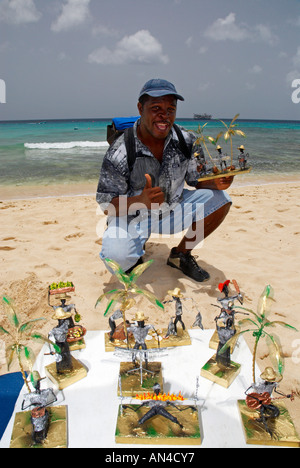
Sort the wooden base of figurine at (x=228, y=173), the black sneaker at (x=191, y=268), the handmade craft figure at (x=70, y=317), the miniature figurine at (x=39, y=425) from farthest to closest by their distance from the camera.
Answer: the black sneaker at (x=191, y=268) < the wooden base of figurine at (x=228, y=173) < the handmade craft figure at (x=70, y=317) < the miniature figurine at (x=39, y=425)

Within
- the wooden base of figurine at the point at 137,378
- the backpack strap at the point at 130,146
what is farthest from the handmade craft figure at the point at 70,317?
the backpack strap at the point at 130,146

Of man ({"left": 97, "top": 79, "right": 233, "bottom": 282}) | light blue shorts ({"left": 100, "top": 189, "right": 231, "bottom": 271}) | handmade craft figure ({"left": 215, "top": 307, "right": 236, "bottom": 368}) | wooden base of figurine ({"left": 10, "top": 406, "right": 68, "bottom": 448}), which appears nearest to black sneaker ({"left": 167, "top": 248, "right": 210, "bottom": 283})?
man ({"left": 97, "top": 79, "right": 233, "bottom": 282})

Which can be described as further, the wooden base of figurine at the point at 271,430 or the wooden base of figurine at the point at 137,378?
the wooden base of figurine at the point at 137,378

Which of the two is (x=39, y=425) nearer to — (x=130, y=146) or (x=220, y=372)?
(x=220, y=372)

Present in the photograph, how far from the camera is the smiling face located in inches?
97.9

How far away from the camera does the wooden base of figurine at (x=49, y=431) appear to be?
54.9 inches

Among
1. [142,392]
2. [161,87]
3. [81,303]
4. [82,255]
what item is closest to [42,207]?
[82,255]

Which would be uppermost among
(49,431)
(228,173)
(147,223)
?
(228,173)

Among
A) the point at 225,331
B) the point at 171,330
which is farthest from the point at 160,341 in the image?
the point at 225,331

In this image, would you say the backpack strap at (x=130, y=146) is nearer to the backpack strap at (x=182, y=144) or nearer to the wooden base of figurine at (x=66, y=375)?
the backpack strap at (x=182, y=144)

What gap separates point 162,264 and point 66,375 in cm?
204

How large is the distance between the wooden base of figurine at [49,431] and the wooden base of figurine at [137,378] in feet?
0.99

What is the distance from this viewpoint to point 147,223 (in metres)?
3.13
